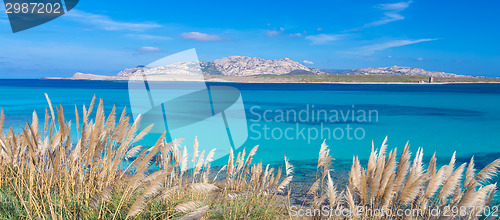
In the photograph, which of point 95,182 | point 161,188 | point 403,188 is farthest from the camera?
point 95,182

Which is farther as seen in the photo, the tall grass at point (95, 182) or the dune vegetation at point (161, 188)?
the tall grass at point (95, 182)

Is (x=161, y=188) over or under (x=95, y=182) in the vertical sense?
over

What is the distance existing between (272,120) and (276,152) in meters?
8.13

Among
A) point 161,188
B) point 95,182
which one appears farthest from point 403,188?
point 95,182

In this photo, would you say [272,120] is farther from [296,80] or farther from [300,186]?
[296,80]

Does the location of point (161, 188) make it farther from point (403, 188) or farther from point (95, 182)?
point (403, 188)

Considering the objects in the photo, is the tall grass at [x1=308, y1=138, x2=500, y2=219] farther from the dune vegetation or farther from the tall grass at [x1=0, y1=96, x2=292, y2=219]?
the tall grass at [x1=0, y1=96, x2=292, y2=219]

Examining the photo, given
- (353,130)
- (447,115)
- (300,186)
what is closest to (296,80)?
(447,115)

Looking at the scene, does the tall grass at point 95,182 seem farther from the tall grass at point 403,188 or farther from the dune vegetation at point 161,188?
the tall grass at point 403,188

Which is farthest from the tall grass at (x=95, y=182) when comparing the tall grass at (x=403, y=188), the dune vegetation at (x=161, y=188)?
the tall grass at (x=403, y=188)

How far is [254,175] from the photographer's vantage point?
3.89m

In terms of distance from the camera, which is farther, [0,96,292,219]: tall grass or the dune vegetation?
[0,96,292,219]: tall grass

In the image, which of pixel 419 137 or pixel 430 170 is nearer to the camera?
pixel 430 170

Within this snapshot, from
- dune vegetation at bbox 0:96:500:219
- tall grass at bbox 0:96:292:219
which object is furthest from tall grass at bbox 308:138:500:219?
tall grass at bbox 0:96:292:219
